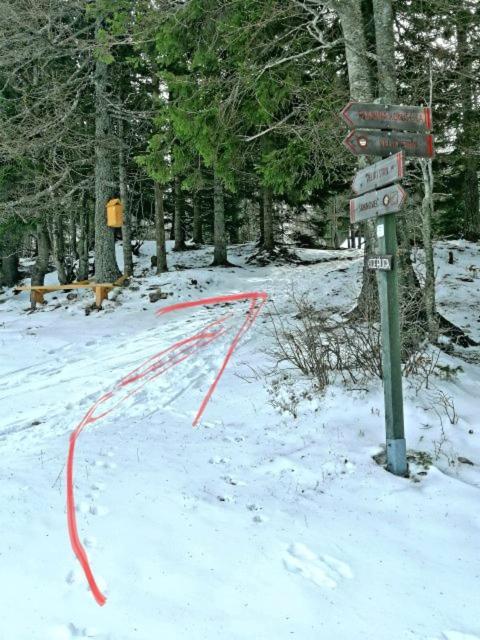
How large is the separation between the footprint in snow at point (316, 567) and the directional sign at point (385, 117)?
3.33 metres

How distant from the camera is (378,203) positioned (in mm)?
4035

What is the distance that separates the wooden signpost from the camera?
3953 mm

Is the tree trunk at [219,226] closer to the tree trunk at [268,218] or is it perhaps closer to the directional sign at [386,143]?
the tree trunk at [268,218]

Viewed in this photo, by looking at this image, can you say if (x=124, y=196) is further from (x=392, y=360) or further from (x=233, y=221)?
(x=233, y=221)

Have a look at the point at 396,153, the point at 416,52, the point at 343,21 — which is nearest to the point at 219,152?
the point at 343,21

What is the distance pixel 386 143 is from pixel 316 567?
331 centimetres

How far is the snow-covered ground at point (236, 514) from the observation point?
8.77 ft

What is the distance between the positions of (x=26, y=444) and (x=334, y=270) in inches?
521

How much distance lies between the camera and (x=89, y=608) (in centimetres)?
265

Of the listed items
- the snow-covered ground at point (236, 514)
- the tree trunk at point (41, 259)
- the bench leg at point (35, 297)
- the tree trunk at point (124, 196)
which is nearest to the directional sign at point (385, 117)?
the snow-covered ground at point (236, 514)

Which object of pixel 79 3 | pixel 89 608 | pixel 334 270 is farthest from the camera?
pixel 334 270

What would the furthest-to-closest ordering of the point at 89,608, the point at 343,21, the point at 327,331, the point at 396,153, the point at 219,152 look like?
the point at 219,152 < the point at 343,21 < the point at 327,331 < the point at 396,153 < the point at 89,608

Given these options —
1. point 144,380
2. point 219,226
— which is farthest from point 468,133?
point 219,226

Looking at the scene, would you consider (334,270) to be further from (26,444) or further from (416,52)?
(26,444)
